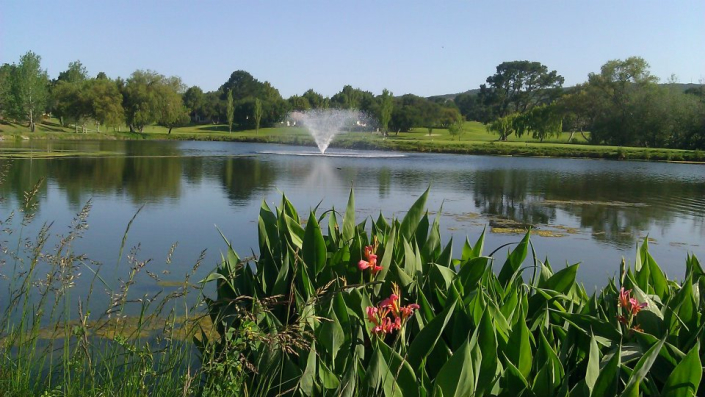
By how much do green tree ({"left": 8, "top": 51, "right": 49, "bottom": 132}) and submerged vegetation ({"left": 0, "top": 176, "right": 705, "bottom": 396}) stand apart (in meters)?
68.7

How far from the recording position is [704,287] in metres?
3.28

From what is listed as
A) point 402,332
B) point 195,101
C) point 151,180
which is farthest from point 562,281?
point 195,101

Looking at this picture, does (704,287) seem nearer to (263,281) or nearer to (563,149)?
(263,281)

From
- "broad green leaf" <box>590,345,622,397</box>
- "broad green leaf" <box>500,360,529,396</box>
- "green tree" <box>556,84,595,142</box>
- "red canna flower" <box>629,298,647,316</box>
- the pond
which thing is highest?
"green tree" <box>556,84,595,142</box>

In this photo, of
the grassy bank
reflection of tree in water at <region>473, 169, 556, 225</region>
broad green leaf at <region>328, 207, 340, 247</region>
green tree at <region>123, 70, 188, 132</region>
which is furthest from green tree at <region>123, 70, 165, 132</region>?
broad green leaf at <region>328, 207, 340, 247</region>

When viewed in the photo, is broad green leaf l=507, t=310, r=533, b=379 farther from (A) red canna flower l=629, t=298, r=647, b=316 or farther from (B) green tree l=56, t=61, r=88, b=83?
(B) green tree l=56, t=61, r=88, b=83

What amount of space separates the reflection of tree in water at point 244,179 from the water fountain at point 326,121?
23104mm

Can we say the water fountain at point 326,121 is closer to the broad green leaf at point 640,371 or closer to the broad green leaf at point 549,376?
the broad green leaf at point 549,376

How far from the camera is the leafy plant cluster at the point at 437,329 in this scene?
2.22m

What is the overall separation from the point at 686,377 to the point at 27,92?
72633mm

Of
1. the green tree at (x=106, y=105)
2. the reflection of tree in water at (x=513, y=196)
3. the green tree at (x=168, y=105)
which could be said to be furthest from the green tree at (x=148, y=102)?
the reflection of tree in water at (x=513, y=196)

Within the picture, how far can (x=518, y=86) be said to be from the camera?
117m

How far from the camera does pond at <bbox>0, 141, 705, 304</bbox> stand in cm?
963

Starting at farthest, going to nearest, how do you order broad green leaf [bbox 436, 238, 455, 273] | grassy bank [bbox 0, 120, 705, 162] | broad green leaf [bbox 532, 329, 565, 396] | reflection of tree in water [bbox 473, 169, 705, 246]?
grassy bank [bbox 0, 120, 705, 162] < reflection of tree in water [bbox 473, 169, 705, 246] < broad green leaf [bbox 436, 238, 455, 273] < broad green leaf [bbox 532, 329, 565, 396]
